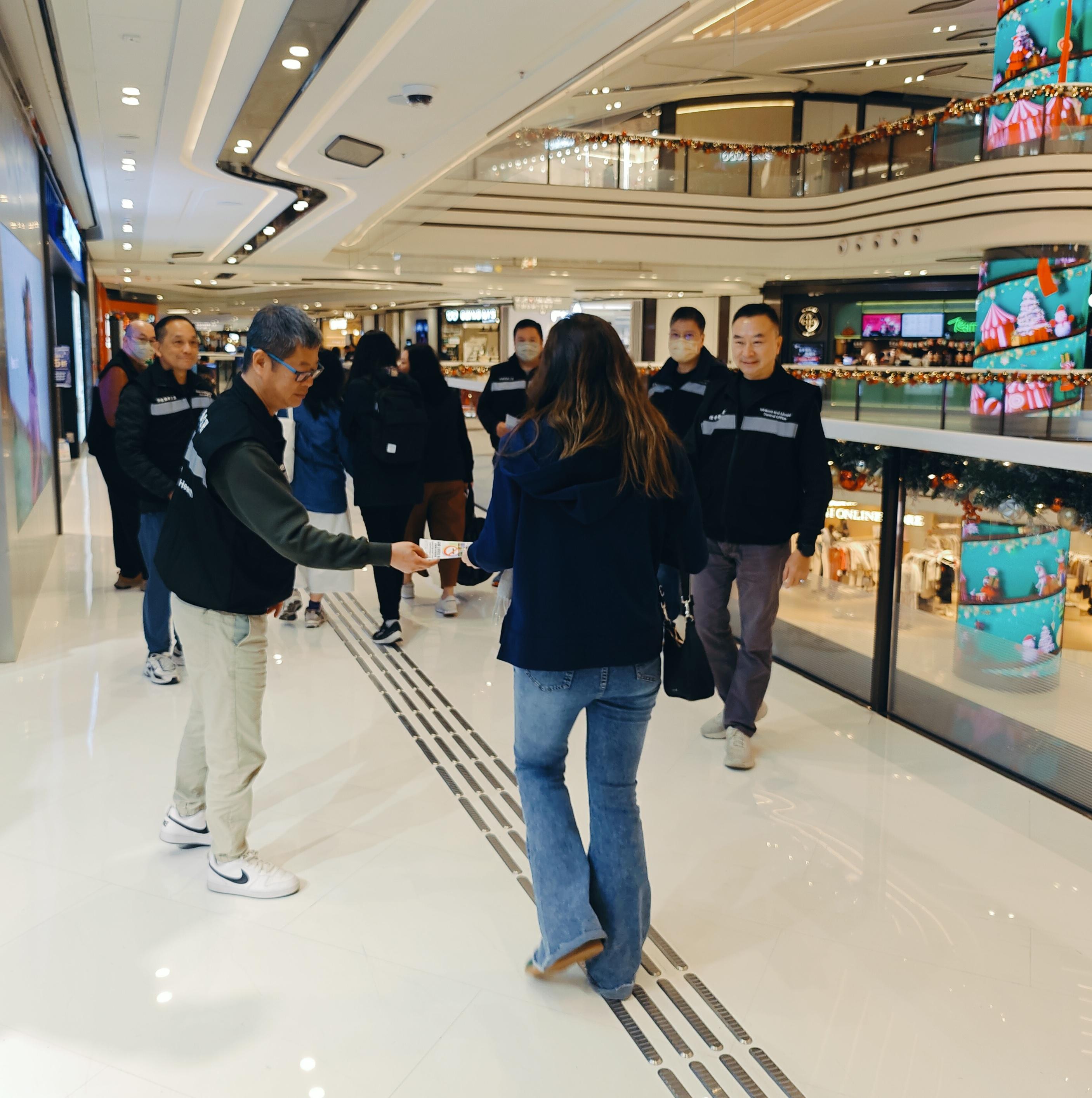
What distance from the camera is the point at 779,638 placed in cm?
495

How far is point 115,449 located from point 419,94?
3.58 m

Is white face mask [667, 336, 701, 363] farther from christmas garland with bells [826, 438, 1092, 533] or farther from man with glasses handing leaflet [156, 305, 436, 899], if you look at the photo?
man with glasses handing leaflet [156, 305, 436, 899]

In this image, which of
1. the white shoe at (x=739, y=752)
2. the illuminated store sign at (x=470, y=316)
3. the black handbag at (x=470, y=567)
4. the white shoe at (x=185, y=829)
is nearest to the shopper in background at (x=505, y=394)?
the black handbag at (x=470, y=567)

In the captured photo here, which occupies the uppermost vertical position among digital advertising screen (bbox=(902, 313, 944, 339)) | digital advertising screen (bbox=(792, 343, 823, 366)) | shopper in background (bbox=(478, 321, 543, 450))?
digital advertising screen (bbox=(902, 313, 944, 339))

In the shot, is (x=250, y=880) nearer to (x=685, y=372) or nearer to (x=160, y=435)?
(x=160, y=435)

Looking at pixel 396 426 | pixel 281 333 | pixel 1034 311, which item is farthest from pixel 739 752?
pixel 1034 311

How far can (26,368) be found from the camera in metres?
6.70

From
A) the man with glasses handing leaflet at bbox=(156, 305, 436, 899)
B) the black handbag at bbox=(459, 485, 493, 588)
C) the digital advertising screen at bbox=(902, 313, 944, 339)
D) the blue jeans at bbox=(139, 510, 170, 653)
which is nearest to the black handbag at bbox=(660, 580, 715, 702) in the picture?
the man with glasses handing leaflet at bbox=(156, 305, 436, 899)

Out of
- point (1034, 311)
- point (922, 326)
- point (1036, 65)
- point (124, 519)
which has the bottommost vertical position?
point (124, 519)

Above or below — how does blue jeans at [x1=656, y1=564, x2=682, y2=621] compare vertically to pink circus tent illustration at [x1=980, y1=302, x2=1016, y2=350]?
below

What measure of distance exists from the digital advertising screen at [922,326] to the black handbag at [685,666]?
22.3 metres

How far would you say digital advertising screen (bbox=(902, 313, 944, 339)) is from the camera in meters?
22.6

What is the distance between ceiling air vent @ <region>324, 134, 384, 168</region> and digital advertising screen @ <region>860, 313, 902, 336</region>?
52.5ft

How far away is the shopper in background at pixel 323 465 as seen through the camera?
5199mm
